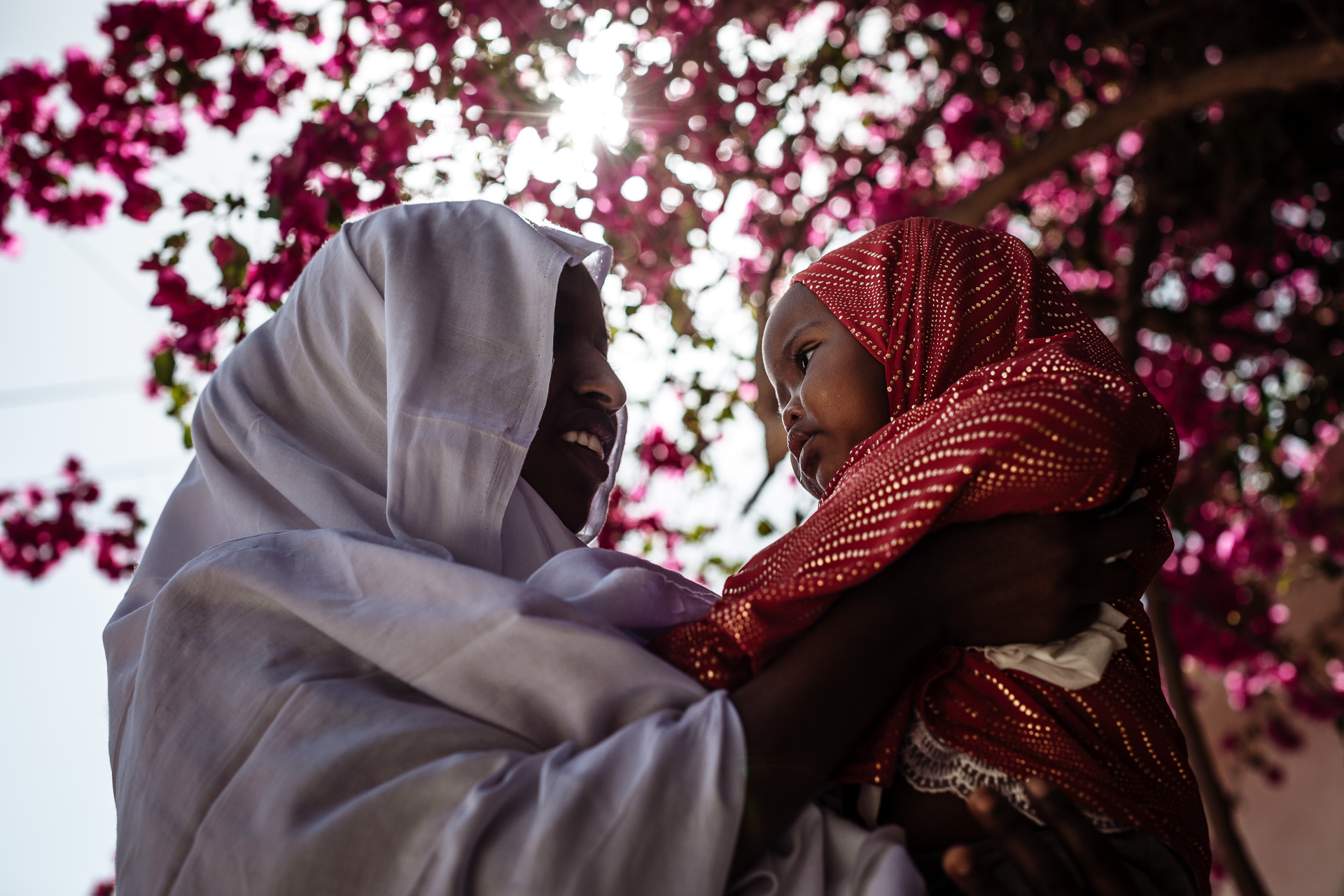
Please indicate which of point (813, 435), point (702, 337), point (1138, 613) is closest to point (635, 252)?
point (702, 337)

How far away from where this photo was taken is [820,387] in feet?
6.62

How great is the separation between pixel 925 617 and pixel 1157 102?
3.07 metres

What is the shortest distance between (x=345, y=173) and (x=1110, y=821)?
2.69 metres

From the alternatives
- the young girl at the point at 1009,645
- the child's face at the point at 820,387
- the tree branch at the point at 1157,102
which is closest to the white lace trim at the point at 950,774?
the young girl at the point at 1009,645

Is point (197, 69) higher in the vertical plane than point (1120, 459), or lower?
higher

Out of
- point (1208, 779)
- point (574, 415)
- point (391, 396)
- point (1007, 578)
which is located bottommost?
point (1208, 779)

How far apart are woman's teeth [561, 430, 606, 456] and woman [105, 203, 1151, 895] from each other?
0.45 feet

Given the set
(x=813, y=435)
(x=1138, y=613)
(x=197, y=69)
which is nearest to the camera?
(x=1138, y=613)

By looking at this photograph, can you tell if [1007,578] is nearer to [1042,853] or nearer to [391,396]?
[1042,853]

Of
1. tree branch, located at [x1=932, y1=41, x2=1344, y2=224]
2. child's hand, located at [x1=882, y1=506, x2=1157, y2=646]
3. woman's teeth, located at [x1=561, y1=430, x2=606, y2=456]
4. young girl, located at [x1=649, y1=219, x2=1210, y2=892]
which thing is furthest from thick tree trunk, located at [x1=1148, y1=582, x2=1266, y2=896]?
child's hand, located at [x1=882, y1=506, x2=1157, y2=646]

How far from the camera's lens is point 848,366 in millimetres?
2008

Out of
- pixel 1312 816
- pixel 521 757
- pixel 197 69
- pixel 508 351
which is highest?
pixel 197 69

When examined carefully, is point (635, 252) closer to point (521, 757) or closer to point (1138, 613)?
point (1138, 613)

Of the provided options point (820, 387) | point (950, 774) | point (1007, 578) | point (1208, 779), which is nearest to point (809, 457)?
point (820, 387)
